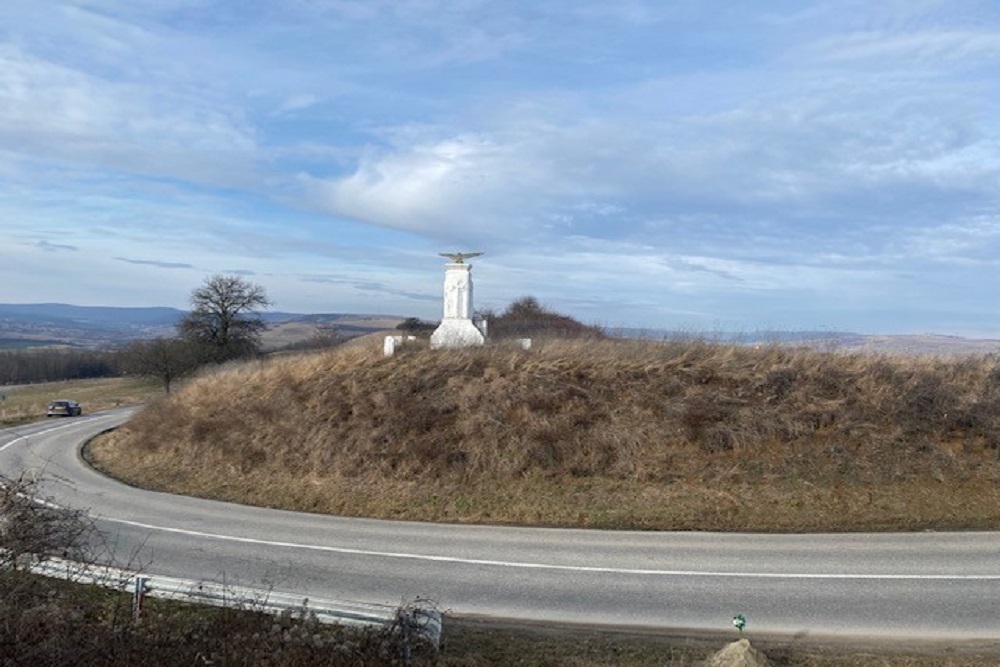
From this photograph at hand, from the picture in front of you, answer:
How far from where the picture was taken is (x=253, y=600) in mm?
7609

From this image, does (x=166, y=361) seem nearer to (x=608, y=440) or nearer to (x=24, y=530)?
(x=608, y=440)

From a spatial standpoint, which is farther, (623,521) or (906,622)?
(623,521)

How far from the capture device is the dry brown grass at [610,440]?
14102mm

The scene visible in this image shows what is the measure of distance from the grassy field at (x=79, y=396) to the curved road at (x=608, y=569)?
25.6 metres

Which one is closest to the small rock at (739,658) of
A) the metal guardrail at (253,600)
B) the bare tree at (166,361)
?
the metal guardrail at (253,600)

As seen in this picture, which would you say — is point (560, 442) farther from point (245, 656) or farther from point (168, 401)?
point (168, 401)

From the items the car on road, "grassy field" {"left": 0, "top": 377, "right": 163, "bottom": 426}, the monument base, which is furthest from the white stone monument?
the car on road

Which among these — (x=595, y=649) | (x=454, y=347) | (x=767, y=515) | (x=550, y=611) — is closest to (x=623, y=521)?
(x=767, y=515)

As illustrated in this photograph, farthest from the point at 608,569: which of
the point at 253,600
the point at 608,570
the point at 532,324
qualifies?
the point at 532,324

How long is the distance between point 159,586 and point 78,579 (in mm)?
1452

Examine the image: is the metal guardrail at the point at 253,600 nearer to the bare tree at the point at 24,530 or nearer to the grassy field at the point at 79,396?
the bare tree at the point at 24,530

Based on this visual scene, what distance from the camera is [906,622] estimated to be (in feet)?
28.0

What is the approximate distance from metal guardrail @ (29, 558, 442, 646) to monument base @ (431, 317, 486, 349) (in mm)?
14385

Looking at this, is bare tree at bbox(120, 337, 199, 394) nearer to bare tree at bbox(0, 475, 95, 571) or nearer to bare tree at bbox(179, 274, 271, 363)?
bare tree at bbox(179, 274, 271, 363)
